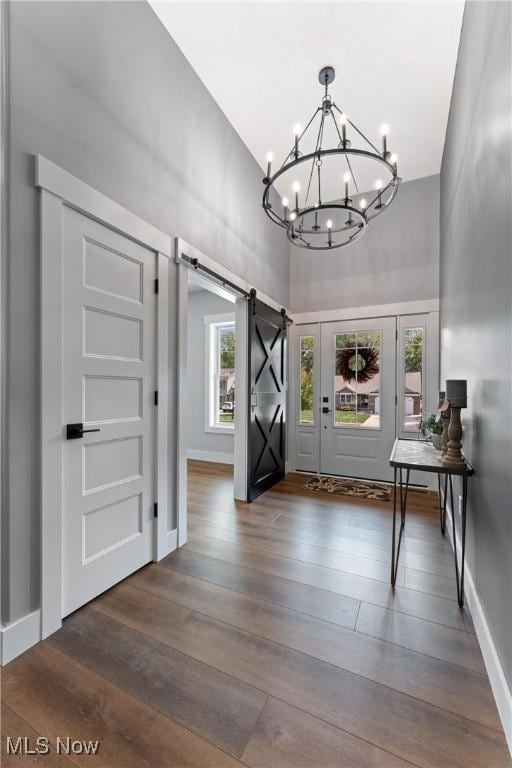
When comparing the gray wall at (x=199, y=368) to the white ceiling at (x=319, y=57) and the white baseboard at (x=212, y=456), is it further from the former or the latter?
the white ceiling at (x=319, y=57)

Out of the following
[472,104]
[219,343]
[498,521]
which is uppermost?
[472,104]

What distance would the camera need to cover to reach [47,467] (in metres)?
1.68

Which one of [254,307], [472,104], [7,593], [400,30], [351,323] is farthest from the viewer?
[351,323]

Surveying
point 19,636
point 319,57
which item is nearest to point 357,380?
point 319,57

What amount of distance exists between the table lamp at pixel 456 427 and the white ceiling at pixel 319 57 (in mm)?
2753

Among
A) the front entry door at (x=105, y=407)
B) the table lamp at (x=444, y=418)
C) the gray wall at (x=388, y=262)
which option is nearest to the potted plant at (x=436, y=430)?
the table lamp at (x=444, y=418)

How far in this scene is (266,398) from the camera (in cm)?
413

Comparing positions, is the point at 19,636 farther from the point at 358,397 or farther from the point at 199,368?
the point at 199,368

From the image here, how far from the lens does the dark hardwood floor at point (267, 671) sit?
3.88 ft

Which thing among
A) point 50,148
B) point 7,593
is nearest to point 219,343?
point 50,148

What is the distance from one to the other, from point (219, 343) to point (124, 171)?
3.97 metres

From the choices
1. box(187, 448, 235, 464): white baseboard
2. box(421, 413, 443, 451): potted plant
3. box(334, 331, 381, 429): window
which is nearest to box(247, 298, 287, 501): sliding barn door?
box(334, 331, 381, 429): window

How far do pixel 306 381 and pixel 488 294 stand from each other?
10.9 feet

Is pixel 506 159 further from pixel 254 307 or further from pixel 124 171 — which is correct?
pixel 254 307
